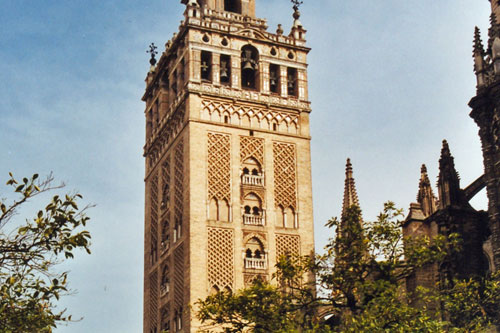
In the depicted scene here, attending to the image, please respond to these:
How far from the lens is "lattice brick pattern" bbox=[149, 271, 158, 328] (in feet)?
159

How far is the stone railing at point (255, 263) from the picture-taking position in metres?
44.9

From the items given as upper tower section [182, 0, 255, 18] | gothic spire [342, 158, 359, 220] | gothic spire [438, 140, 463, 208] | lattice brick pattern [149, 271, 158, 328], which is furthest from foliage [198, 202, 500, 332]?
upper tower section [182, 0, 255, 18]

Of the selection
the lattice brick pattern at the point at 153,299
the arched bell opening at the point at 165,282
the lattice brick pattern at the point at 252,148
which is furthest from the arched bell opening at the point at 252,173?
the lattice brick pattern at the point at 153,299

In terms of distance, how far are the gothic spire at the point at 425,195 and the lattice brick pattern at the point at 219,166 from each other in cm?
1280

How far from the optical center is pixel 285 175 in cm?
4747

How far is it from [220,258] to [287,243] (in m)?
3.66

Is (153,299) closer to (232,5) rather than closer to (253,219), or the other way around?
(253,219)

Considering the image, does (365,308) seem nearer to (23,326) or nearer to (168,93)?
(23,326)

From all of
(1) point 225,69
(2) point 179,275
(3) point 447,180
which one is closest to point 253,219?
(2) point 179,275

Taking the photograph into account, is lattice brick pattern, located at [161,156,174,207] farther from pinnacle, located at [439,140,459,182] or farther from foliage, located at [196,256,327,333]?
foliage, located at [196,256,327,333]

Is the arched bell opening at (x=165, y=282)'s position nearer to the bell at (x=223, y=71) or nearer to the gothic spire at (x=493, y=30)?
the bell at (x=223, y=71)

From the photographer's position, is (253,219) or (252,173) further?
(252,173)

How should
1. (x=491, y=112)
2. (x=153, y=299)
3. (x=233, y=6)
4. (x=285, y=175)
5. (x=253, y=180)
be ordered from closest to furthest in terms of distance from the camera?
1. (x=491, y=112)
2. (x=253, y=180)
3. (x=285, y=175)
4. (x=153, y=299)
5. (x=233, y=6)

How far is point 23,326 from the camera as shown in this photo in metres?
15.7
